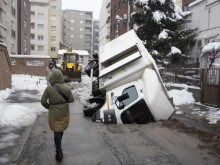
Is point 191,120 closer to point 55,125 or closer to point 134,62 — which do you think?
point 134,62

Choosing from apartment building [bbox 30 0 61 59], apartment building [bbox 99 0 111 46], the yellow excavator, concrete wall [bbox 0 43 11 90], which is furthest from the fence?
→ apartment building [bbox 30 0 61 59]

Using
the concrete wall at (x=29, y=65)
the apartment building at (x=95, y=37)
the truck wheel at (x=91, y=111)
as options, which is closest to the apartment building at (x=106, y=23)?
the concrete wall at (x=29, y=65)

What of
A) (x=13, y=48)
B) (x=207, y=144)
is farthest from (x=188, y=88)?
(x=13, y=48)

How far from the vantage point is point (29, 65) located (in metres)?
40.1

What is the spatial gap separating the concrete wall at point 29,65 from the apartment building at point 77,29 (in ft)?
239

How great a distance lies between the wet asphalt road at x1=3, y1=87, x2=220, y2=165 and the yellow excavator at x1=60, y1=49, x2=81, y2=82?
1958 cm

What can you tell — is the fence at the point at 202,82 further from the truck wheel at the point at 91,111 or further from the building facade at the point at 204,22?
the truck wheel at the point at 91,111

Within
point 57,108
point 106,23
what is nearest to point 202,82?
point 57,108

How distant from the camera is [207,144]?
8227mm

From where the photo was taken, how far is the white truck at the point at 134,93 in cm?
1051

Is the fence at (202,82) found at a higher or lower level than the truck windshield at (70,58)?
lower

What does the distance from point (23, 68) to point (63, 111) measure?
3459 cm

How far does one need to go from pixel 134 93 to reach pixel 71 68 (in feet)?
65.8

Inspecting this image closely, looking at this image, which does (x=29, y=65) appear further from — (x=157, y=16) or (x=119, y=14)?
(x=157, y=16)
